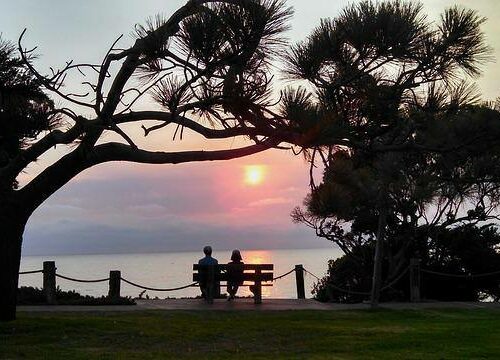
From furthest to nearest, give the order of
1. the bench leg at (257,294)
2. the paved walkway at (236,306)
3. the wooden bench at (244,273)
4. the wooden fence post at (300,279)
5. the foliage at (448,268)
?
1. the foliage at (448,268)
2. the wooden fence post at (300,279)
3. the wooden bench at (244,273)
4. the bench leg at (257,294)
5. the paved walkway at (236,306)

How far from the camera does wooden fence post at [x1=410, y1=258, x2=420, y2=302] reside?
1647cm

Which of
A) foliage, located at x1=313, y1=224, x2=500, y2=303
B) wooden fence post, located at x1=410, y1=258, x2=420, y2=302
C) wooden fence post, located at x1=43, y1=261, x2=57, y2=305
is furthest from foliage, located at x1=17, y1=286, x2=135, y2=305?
wooden fence post, located at x1=410, y1=258, x2=420, y2=302

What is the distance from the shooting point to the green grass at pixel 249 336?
863 cm

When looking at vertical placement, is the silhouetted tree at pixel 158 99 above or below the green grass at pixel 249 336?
above

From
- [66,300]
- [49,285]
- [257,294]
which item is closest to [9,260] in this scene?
[49,285]

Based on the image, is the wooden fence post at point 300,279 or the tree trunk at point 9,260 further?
the wooden fence post at point 300,279

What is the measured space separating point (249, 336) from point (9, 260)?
12.3ft

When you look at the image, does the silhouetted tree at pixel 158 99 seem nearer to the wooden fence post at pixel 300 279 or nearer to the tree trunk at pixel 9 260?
the tree trunk at pixel 9 260

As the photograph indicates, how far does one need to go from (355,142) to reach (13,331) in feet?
17.6

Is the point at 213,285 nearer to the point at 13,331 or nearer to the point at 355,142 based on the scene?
the point at 13,331

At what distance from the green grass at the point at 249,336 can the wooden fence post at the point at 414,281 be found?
3165mm

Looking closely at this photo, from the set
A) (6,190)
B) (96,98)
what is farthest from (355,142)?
(6,190)

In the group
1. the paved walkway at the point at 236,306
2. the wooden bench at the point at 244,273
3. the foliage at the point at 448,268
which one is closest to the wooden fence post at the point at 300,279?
the foliage at the point at 448,268

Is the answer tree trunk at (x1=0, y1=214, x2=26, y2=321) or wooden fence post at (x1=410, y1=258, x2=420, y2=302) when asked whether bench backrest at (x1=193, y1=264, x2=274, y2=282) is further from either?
tree trunk at (x1=0, y1=214, x2=26, y2=321)
